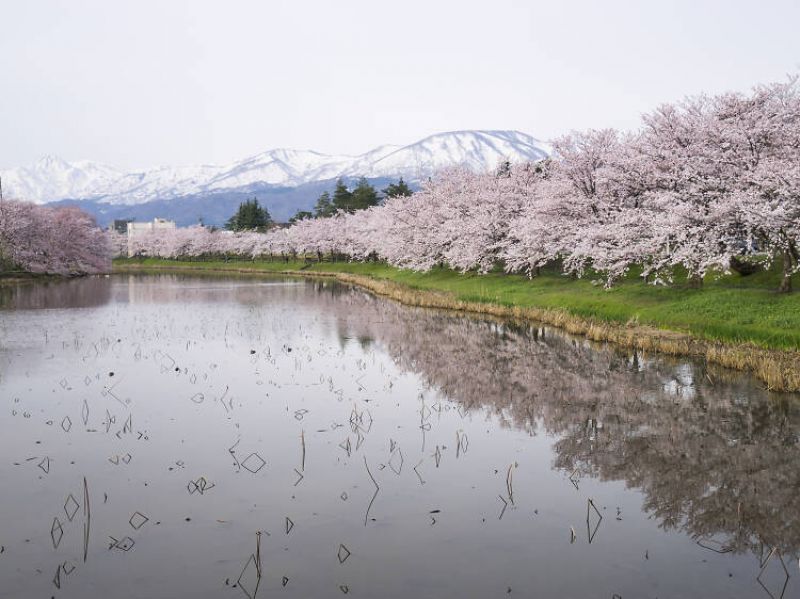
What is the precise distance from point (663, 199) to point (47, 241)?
276ft

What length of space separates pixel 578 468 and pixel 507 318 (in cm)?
2851

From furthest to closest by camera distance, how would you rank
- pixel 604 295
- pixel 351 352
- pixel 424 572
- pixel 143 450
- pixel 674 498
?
pixel 604 295 → pixel 351 352 → pixel 143 450 → pixel 674 498 → pixel 424 572

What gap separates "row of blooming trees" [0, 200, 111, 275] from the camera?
8650 cm

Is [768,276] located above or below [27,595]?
above

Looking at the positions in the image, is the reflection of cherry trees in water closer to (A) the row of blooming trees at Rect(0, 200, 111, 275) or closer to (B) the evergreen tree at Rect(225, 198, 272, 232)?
(A) the row of blooming trees at Rect(0, 200, 111, 275)

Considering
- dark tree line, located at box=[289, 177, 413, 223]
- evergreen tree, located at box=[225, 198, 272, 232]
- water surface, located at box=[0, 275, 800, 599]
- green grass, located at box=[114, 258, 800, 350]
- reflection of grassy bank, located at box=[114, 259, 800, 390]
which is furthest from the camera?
evergreen tree, located at box=[225, 198, 272, 232]

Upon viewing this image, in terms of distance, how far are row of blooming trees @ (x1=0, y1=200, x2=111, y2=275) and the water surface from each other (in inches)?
2571

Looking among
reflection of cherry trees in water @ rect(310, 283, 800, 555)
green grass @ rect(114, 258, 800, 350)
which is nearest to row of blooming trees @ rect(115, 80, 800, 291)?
green grass @ rect(114, 258, 800, 350)

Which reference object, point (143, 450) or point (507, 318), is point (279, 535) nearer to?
point (143, 450)

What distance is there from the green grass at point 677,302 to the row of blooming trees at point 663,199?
1.48 meters

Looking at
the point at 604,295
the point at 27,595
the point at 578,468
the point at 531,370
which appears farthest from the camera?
the point at 604,295

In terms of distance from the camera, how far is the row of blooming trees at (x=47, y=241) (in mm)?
86500

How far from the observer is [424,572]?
10742 millimetres

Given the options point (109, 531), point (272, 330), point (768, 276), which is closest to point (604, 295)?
point (768, 276)
